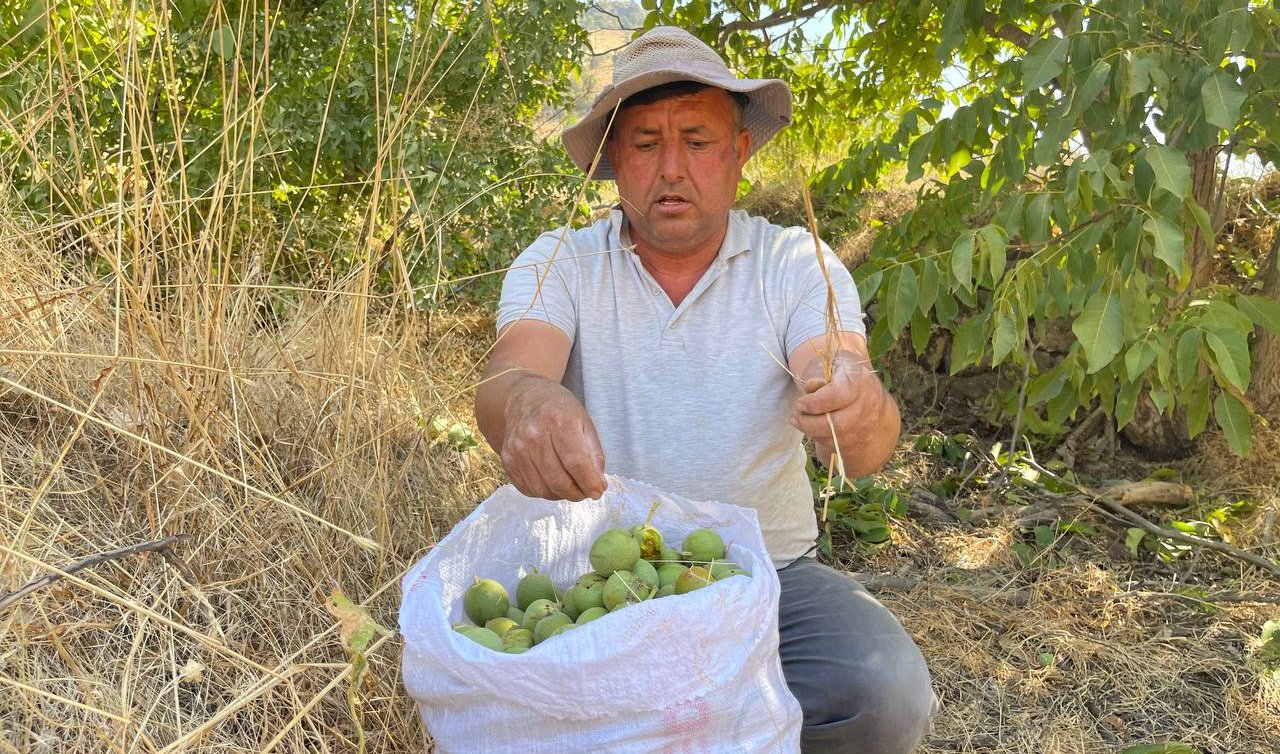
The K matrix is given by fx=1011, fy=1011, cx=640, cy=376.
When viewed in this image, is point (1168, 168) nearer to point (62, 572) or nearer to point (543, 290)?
point (543, 290)

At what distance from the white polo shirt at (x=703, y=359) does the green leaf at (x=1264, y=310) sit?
82 cm

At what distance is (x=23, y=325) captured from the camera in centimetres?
191

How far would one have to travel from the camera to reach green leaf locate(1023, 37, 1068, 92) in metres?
1.95

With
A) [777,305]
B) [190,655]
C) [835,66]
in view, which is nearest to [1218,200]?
[835,66]

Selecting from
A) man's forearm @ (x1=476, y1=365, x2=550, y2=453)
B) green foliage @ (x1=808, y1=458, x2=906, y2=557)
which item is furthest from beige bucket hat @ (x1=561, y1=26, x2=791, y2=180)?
green foliage @ (x1=808, y1=458, x2=906, y2=557)

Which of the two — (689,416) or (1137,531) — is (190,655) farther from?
(1137,531)

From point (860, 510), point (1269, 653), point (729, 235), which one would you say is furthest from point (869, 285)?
point (1269, 653)

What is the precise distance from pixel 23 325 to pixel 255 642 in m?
0.75

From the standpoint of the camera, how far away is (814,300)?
1.99 metres

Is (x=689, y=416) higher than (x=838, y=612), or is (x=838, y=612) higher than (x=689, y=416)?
(x=689, y=416)

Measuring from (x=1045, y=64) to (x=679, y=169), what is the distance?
0.73m

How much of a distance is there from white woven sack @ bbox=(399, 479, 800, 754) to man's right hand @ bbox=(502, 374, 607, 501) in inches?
8.0

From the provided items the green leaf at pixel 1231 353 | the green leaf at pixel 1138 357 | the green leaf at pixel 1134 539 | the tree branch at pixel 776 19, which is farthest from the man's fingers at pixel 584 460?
the tree branch at pixel 776 19

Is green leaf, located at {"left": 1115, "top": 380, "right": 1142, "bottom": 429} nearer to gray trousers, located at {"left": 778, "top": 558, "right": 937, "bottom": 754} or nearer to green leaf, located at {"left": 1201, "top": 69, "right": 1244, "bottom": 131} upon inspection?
green leaf, located at {"left": 1201, "top": 69, "right": 1244, "bottom": 131}
